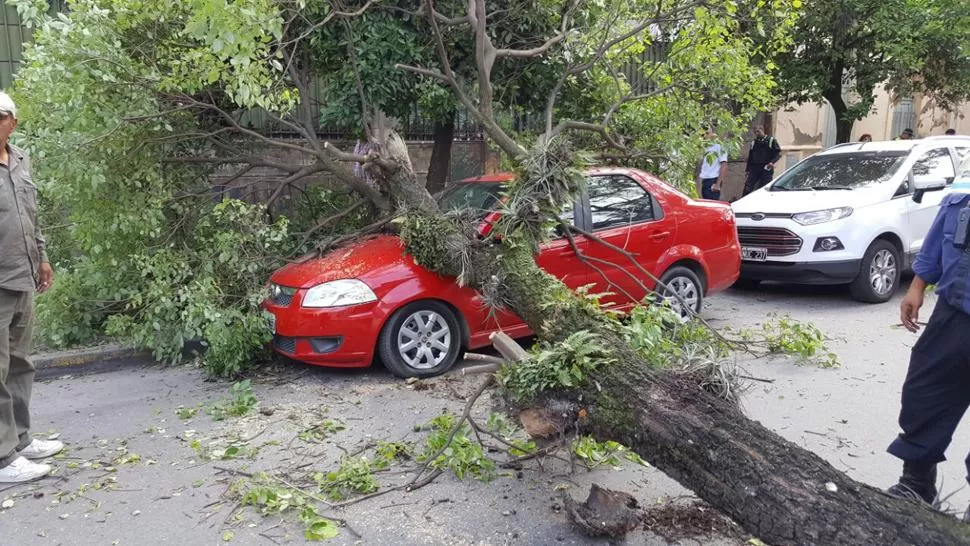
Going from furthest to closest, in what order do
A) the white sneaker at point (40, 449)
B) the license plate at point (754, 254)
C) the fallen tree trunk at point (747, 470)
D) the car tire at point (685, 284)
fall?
the license plate at point (754, 254) → the car tire at point (685, 284) → the white sneaker at point (40, 449) → the fallen tree trunk at point (747, 470)

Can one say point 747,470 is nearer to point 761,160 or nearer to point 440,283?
point 440,283

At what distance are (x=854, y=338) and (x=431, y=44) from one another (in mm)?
5146

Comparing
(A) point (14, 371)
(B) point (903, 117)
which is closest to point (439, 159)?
(A) point (14, 371)

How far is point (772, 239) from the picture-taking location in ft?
28.8

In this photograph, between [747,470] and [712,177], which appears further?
[712,177]

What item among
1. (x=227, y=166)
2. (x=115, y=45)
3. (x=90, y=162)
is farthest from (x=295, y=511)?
(x=227, y=166)

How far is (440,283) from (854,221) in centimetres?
512

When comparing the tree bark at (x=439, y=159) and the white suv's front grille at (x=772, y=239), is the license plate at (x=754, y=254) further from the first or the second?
the tree bark at (x=439, y=159)

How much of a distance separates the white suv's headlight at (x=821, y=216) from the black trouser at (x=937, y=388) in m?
5.29

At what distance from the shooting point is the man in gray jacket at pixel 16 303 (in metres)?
4.29

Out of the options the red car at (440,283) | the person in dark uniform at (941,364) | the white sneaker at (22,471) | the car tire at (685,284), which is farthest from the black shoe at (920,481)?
the white sneaker at (22,471)

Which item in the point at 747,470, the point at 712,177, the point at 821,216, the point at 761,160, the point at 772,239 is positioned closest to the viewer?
the point at 747,470

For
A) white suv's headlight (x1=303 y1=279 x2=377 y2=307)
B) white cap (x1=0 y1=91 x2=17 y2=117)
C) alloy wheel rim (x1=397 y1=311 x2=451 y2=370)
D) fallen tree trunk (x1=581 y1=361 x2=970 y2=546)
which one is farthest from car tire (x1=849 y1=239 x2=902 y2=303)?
white cap (x1=0 y1=91 x2=17 y2=117)

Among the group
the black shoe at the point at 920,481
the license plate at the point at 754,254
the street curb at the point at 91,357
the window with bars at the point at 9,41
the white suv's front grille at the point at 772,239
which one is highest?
the window with bars at the point at 9,41
